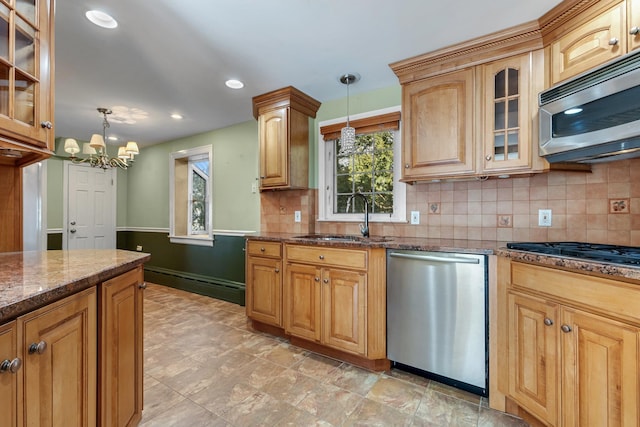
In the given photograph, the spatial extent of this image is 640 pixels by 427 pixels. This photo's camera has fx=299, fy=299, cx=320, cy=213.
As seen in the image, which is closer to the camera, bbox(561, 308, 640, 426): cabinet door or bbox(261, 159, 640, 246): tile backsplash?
bbox(561, 308, 640, 426): cabinet door

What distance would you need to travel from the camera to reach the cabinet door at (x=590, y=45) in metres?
1.49

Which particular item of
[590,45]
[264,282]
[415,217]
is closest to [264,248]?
[264,282]

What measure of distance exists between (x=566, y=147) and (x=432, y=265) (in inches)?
38.3

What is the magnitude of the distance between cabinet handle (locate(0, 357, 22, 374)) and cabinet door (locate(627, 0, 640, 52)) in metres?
2.62

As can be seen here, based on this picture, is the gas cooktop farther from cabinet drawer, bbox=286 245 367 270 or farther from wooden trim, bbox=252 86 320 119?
wooden trim, bbox=252 86 320 119

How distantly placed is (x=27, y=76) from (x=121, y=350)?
3.96ft

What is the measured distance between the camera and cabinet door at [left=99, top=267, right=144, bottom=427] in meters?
1.14

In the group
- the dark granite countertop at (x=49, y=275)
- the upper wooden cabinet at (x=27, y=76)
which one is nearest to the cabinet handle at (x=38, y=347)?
the dark granite countertop at (x=49, y=275)

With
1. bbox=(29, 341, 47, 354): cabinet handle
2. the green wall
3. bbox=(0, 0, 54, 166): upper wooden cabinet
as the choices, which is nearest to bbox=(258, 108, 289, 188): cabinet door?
the green wall

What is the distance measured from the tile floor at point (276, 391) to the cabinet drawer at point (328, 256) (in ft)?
2.50

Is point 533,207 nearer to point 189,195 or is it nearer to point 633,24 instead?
point 633,24

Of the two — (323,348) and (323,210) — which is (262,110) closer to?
(323,210)

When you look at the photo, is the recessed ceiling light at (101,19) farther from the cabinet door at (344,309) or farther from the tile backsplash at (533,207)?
the tile backsplash at (533,207)

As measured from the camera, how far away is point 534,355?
1505 mm
